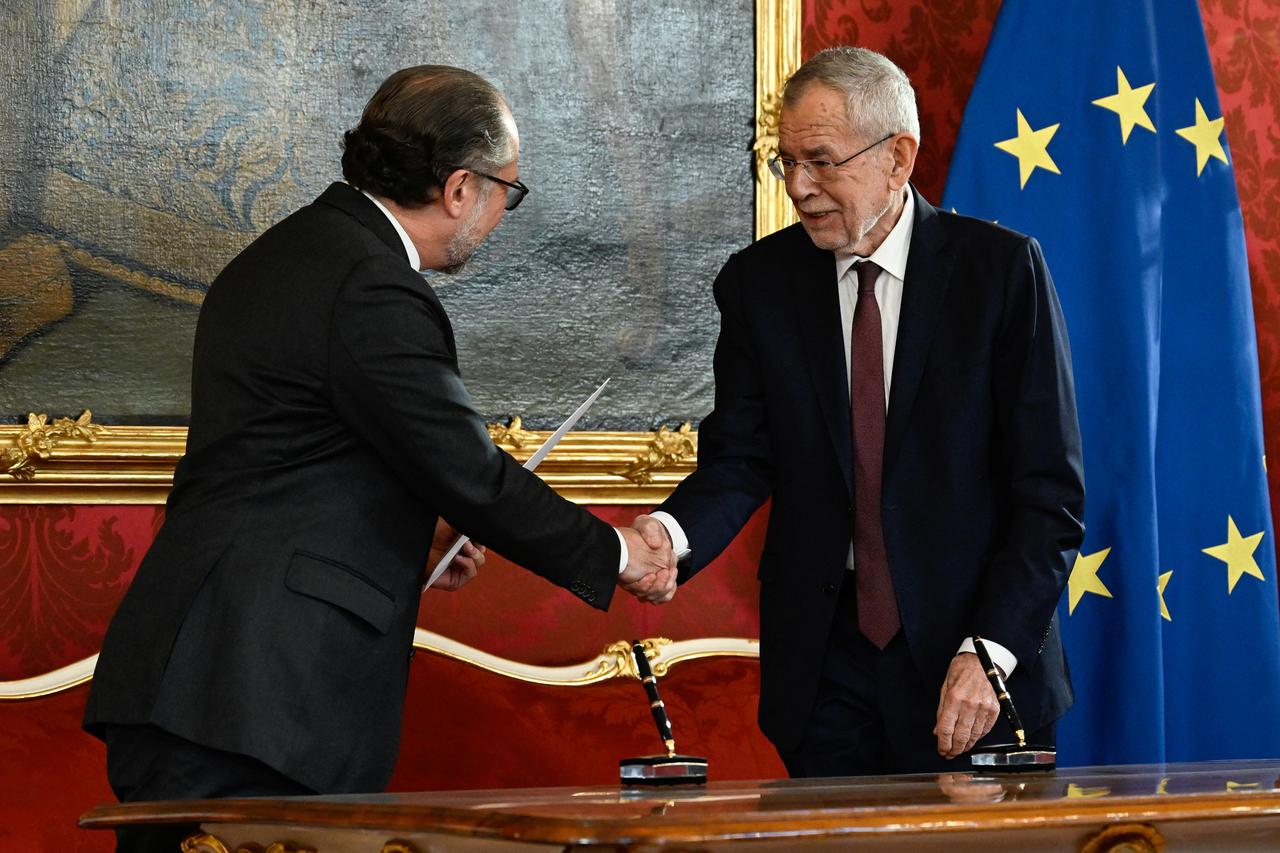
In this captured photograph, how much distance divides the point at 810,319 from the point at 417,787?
4.76ft

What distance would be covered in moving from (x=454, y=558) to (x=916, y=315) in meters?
0.92

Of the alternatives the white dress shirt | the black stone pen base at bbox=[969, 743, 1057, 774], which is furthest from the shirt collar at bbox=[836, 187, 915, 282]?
the black stone pen base at bbox=[969, 743, 1057, 774]

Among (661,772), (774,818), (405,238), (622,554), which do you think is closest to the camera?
(774,818)

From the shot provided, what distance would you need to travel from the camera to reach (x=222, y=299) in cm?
237

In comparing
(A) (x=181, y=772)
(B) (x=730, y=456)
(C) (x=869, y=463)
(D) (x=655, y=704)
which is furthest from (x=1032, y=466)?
(A) (x=181, y=772)

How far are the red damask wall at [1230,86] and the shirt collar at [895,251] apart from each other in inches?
48.3

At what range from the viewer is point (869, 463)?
8.68ft

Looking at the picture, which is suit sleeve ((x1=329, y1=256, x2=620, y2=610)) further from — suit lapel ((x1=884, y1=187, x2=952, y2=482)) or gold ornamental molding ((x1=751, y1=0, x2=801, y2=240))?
gold ornamental molding ((x1=751, y1=0, x2=801, y2=240))

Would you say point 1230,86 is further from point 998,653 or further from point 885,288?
point 998,653

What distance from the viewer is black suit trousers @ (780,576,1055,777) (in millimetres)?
2537

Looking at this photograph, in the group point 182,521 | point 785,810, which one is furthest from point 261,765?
point 785,810

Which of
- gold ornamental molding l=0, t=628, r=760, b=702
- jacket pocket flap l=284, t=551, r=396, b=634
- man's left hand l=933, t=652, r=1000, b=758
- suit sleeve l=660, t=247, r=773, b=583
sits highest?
suit sleeve l=660, t=247, r=773, b=583

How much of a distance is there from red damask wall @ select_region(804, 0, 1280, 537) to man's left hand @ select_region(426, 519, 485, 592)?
1.75 m

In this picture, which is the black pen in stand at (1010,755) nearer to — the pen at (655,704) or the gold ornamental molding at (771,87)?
the pen at (655,704)
